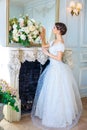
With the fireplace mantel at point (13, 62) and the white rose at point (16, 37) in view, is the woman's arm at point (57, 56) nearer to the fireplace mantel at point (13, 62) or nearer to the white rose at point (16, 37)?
the fireplace mantel at point (13, 62)

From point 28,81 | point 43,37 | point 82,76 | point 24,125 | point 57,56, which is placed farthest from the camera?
point 82,76

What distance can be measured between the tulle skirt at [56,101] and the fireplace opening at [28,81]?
306mm

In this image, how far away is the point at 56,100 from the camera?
3619 mm

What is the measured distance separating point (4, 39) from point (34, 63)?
0.73m

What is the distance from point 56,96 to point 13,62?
88cm

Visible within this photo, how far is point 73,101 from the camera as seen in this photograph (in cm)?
380

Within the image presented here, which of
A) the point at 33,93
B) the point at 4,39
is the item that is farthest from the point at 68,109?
the point at 4,39

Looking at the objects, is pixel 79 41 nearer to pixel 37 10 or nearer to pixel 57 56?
pixel 37 10

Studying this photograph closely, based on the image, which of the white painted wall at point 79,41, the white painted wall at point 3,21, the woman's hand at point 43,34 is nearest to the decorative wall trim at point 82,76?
the white painted wall at point 79,41

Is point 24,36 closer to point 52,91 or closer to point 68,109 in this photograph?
point 52,91

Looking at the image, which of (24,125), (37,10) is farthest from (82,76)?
(24,125)

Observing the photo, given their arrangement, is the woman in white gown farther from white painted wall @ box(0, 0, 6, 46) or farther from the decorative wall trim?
the decorative wall trim

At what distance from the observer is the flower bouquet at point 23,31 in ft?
12.4

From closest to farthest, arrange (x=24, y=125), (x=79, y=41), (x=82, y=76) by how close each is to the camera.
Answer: (x=24, y=125) → (x=79, y=41) → (x=82, y=76)
